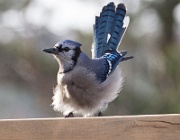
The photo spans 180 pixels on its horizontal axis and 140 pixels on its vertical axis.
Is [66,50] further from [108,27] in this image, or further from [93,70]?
[108,27]

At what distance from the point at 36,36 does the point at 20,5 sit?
2.56ft

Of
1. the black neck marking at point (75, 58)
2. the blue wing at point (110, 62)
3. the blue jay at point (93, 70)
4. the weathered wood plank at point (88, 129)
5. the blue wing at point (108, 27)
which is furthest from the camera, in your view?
the blue wing at point (108, 27)

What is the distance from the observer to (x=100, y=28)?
3578 millimetres

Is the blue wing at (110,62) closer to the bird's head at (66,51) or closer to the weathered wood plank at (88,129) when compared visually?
the bird's head at (66,51)

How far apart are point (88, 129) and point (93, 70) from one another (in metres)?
1.28

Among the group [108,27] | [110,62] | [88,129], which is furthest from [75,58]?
[88,129]

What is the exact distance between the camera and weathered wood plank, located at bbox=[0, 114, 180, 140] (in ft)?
6.89

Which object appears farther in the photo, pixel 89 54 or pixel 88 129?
pixel 89 54

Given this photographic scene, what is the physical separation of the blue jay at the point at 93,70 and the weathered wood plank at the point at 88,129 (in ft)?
3.05

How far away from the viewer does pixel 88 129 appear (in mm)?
2105

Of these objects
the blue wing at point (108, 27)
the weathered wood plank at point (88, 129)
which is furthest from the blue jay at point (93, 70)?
the weathered wood plank at point (88, 129)

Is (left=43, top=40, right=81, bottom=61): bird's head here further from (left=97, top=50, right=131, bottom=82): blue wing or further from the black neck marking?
(left=97, top=50, right=131, bottom=82): blue wing

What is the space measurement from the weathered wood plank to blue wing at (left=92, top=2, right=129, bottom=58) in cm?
142

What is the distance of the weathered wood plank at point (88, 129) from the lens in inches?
82.7
